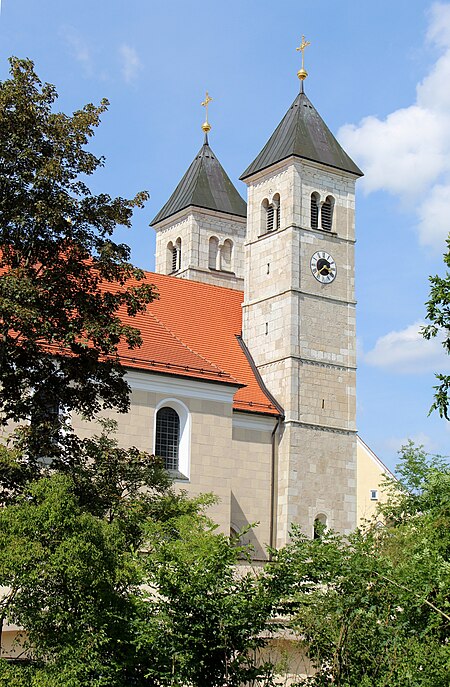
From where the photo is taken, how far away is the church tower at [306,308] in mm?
36531

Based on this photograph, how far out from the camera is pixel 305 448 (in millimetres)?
36531

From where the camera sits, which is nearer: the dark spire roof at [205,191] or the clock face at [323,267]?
the clock face at [323,267]

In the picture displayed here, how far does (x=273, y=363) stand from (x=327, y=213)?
20.4 ft

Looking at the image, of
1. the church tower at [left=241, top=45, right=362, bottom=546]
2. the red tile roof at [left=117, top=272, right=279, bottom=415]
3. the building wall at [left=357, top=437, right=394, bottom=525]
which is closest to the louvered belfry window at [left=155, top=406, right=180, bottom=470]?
the red tile roof at [left=117, top=272, right=279, bottom=415]

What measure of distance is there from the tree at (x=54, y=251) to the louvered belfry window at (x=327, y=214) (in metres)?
22.8

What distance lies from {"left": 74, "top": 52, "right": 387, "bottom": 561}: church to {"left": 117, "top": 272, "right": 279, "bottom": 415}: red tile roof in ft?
0.16

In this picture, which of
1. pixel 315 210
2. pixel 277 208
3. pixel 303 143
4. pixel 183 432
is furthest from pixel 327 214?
pixel 183 432

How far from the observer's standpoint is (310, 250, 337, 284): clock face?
3888cm

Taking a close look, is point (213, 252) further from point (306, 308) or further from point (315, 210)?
point (306, 308)

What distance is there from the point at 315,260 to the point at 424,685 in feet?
83.2

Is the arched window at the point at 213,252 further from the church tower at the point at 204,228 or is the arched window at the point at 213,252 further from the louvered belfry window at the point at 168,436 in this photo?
the louvered belfry window at the point at 168,436

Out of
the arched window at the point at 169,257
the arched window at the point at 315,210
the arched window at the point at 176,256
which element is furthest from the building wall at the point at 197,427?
the arched window at the point at 169,257

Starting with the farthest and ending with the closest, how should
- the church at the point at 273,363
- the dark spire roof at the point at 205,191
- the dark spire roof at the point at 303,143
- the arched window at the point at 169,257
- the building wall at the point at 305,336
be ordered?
the arched window at the point at 169,257
the dark spire roof at the point at 205,191
the dark spire roof at the point at 303,143
the building wall at the point at 305,336
the church at the point at 273,363

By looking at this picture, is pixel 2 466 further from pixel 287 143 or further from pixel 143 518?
pixel 287 143
